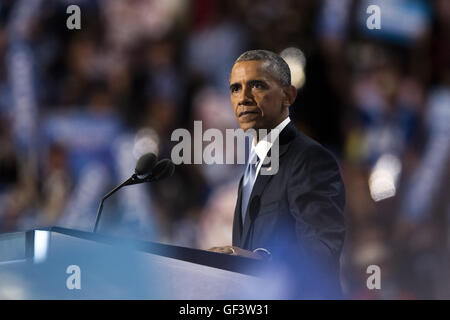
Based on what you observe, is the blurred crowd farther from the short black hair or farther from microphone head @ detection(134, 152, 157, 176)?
microphone head @ detection(134, 152, 157, 176)

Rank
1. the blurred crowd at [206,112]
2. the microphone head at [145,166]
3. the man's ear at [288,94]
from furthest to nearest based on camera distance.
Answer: the blurred crowd at [206,112]
the man's ear at [288,94]
the microphone head at [145,166]

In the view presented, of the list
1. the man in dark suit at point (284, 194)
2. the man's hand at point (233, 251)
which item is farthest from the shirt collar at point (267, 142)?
the man's hand at point (233, 251)

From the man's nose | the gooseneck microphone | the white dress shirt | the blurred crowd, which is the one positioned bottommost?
the gooseneck microphone

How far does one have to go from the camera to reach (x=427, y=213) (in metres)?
4.47

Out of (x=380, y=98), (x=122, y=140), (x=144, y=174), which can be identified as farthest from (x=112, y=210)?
(x=144, y=174)

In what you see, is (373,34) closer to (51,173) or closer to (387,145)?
(387,145)

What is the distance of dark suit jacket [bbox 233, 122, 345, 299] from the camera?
123 centimetres

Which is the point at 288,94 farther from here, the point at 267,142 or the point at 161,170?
the point at 161,170

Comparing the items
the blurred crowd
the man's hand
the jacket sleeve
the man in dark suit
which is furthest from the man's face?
the blurred crowd

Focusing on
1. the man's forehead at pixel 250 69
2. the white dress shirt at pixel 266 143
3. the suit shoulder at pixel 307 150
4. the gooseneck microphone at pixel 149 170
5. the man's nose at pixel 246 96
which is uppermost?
the man's forehead at pixel 250 69

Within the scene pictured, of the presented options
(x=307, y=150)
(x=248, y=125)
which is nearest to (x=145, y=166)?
(x=248, y=125)

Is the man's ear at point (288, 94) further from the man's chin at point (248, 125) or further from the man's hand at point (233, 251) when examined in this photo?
the man's hand at point (233, 251)

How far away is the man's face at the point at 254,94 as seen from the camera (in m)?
1.43
